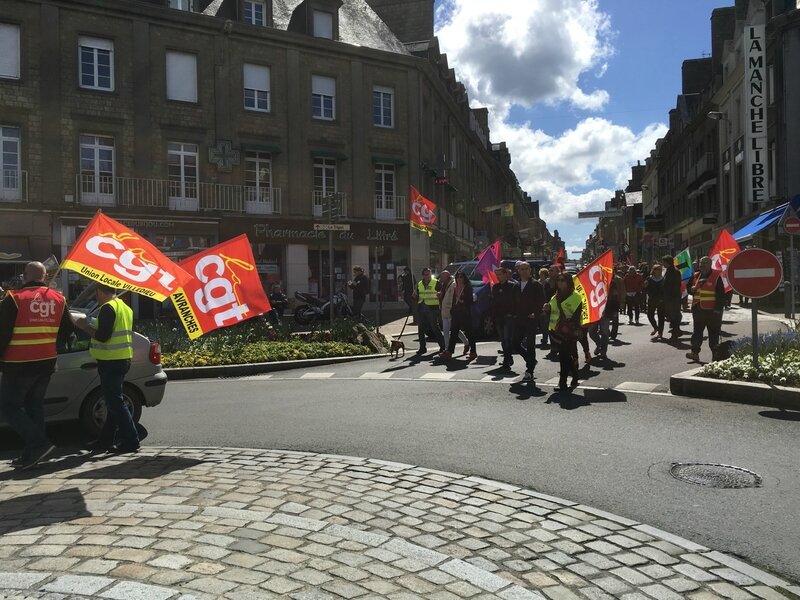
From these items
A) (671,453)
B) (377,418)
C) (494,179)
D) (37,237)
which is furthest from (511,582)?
(494,179)

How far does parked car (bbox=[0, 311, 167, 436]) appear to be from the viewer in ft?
21.6

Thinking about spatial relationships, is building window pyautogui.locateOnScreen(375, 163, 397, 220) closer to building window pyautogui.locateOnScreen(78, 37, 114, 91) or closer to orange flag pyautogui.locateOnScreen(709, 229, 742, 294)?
building window pyautogui.locateOnScreen(78, 37, 114, 91)

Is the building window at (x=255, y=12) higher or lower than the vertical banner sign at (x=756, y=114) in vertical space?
higher

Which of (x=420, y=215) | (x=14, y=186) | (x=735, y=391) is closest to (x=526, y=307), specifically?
(x=735, y=391)

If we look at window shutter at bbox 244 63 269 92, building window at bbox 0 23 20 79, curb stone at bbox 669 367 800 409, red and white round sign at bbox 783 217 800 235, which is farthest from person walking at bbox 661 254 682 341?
building window at bbox 0 23 20 79

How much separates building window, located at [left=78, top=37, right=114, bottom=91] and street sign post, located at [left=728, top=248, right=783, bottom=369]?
22566 mm

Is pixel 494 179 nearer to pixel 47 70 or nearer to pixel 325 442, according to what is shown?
pixel 47 70

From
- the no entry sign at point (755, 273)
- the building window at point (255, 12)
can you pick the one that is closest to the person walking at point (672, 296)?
the no entry sign at point (755, 273)

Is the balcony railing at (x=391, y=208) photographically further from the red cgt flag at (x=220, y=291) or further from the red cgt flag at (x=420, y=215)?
Answer: the red cgt flag at (x=220, y=291)

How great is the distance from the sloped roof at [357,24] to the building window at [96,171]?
8.42m

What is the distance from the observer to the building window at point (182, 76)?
25672mm

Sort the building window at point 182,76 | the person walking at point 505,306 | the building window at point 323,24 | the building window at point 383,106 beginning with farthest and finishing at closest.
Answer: the building window at point 383,106
the building window at point 323,24
the building window at point 182,76
the person walking at point 505,306

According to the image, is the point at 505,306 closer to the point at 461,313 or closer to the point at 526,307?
the point at 526,307

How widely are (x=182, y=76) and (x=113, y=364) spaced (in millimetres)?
22373
